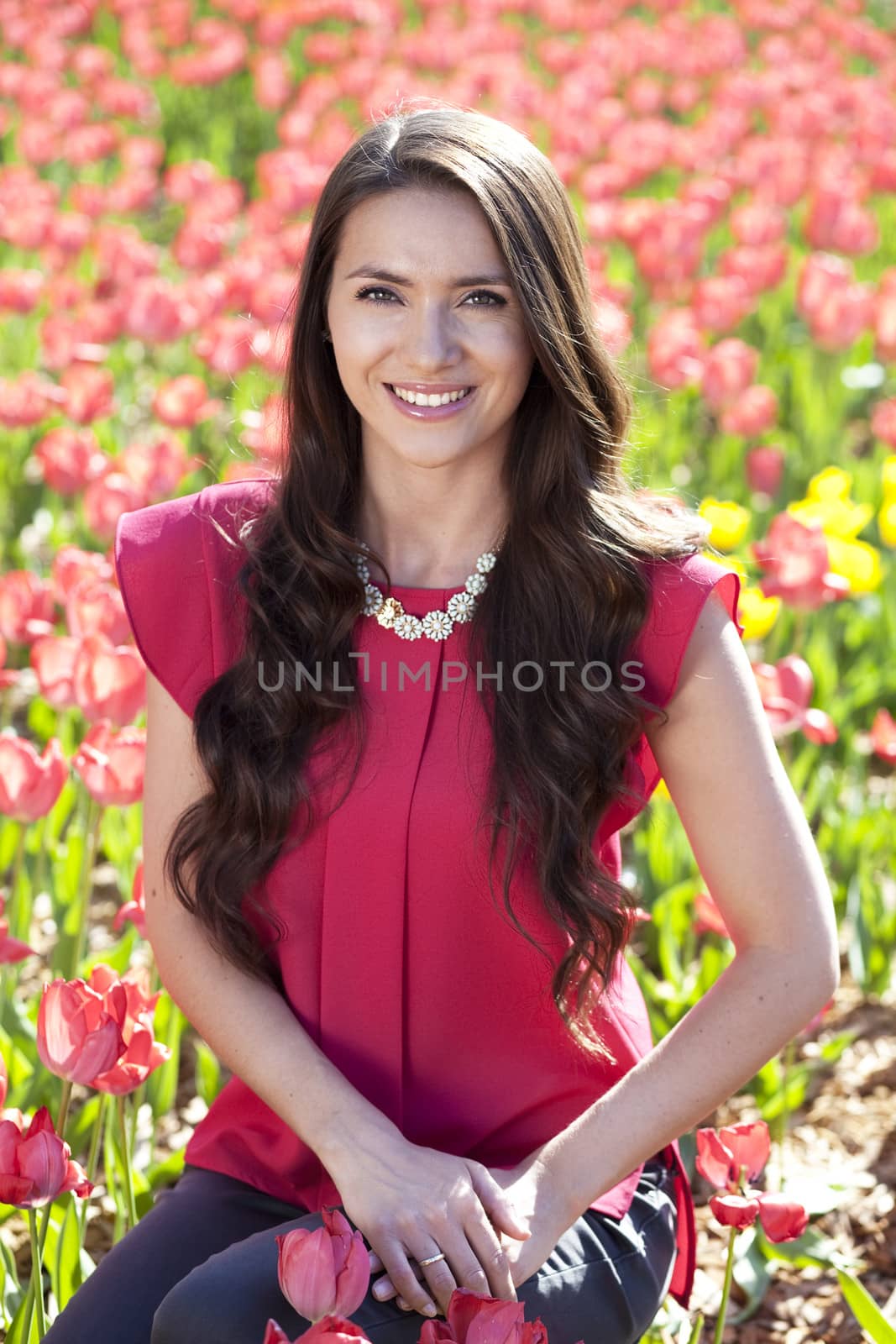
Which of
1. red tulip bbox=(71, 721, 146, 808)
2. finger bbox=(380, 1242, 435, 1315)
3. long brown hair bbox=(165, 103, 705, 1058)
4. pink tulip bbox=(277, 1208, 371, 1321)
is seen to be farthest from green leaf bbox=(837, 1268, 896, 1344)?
red tulip bbox=(71, 721, 146, 808)

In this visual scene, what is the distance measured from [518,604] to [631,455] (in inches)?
18.1

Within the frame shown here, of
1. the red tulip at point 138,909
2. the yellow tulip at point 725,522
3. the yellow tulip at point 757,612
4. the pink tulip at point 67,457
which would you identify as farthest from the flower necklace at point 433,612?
the pink tulip at point 67,457

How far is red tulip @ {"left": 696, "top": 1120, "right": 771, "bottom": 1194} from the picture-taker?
175 cm

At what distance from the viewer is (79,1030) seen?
1752 mm

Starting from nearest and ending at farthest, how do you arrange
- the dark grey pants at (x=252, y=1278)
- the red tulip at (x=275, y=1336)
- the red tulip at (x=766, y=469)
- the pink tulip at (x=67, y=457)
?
the red tulip at (x=275, y=1336) → the dark grey pants at (x=252, y=1278) → the pink tulip at (x=67, y=457) → the red tulip at (x=766, y=469)

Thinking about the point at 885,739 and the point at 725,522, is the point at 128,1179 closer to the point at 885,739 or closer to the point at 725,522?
the point at 885,739

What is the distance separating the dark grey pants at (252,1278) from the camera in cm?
161

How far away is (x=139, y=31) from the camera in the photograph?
24.8 ft

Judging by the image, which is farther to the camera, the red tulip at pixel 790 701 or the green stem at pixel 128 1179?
the red tulip at pixel 790 701

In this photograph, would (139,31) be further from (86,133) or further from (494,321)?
(494,321)

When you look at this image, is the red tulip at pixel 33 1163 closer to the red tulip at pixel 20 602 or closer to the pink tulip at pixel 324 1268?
the pink tulip at pixel 324 1268

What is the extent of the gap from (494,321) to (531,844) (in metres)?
0.61

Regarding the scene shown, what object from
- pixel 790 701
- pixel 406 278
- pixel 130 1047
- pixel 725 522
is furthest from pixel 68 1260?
pixel 725 522

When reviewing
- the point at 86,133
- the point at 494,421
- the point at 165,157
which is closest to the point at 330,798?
the point at 494,421
